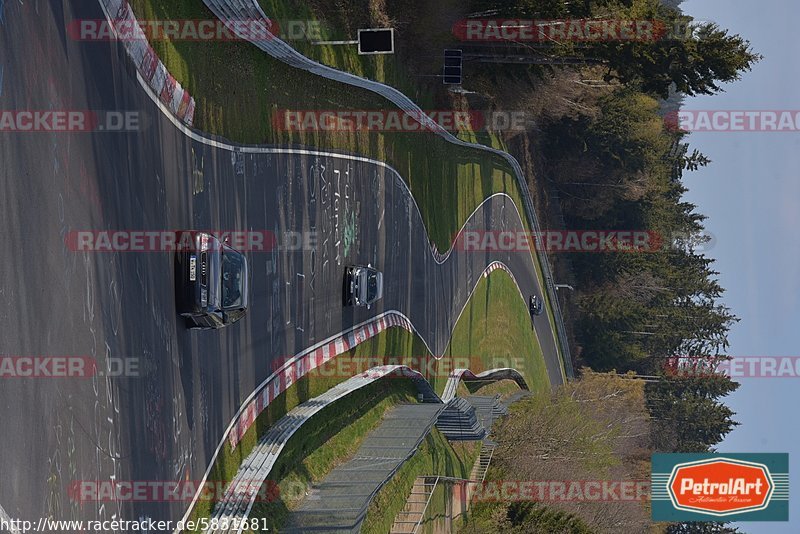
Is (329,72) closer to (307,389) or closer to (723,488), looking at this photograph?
(307,389)

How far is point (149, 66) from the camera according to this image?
2238 centimetres

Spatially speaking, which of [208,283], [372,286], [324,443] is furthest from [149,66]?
[372,286]

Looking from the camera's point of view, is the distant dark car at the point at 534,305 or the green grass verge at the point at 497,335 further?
the distant dark car at the point at 534,305

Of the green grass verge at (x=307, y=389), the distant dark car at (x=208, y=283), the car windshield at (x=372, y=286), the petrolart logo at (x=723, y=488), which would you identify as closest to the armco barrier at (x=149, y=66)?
the distant dark car at (x=208, y=283)

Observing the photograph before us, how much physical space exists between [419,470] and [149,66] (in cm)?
2208

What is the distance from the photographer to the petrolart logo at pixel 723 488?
3519 cm

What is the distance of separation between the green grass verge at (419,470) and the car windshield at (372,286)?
7220 mm

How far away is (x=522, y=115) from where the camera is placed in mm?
58250

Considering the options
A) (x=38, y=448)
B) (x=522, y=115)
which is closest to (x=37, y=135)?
(x=38, y=448)

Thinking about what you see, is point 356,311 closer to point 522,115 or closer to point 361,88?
point 361,88

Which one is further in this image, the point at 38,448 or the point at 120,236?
the point at 120,236

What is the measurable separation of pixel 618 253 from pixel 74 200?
6241 cm

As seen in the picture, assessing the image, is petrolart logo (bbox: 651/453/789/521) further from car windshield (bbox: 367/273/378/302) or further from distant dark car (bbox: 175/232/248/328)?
distant dark car (bbox: 175/232/248/328)

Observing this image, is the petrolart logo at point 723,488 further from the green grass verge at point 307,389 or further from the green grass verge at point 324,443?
the green grass verge at point 307,389
